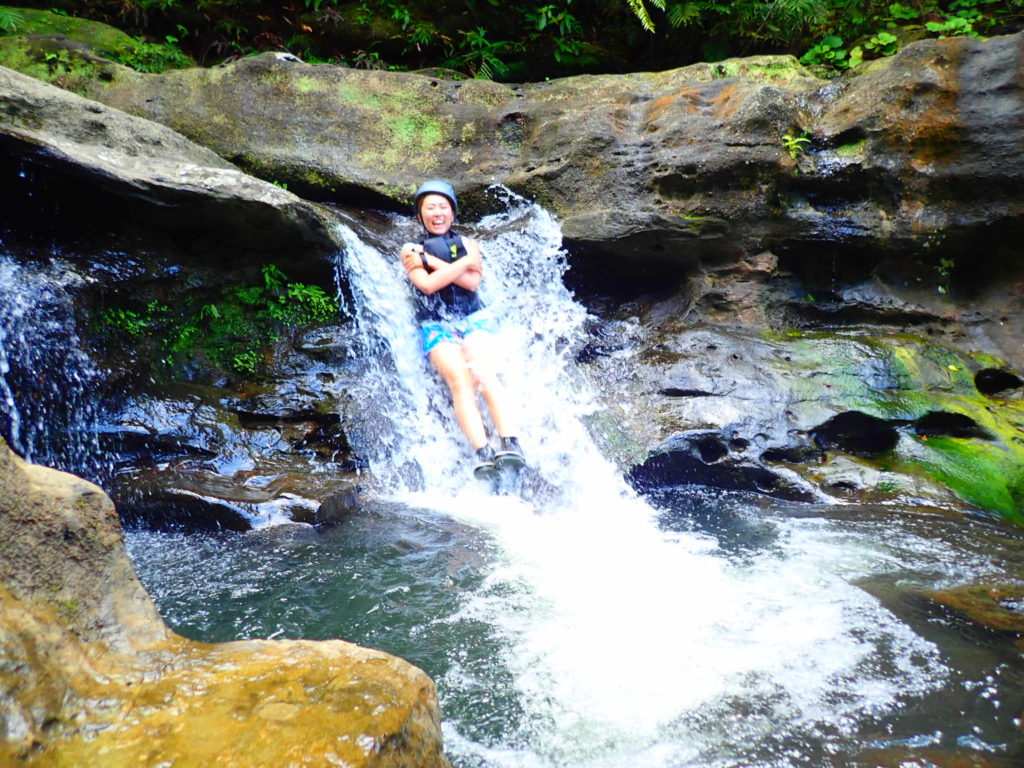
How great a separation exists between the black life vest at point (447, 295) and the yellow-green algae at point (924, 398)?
294 cm

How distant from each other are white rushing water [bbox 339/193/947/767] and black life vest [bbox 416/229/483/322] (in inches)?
14.6

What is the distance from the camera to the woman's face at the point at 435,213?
558 centimetres

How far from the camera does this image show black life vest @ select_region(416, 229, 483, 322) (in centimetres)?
554

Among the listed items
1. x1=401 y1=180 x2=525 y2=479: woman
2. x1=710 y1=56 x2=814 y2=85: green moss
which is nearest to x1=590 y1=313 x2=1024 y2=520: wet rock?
x1=401 y1=180 x2=525 y2=479: woman

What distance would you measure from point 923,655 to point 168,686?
111 inches

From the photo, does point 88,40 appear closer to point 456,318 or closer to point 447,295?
point 447,295

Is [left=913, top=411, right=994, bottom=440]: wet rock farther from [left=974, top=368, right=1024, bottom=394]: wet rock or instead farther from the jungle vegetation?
the jungle vegetation

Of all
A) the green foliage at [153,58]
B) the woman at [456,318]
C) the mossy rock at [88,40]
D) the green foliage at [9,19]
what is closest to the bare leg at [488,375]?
the woman at [456,318]

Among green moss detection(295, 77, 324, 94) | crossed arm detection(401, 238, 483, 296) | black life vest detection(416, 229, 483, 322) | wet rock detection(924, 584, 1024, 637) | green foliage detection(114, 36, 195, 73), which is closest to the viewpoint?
wet rock detection(924, 584, 1024, 637)

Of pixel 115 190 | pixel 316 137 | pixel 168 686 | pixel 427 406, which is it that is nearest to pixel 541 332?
pixel 427 406

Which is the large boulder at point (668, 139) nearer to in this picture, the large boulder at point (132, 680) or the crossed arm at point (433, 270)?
the crossed arm at point (433, 270)

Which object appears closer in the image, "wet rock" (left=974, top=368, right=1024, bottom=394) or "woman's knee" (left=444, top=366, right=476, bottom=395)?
"woman's knee" (left=444, top=366, right=476, bottom=395)

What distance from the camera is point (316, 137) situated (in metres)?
6.75

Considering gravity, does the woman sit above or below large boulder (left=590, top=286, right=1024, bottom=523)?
above
